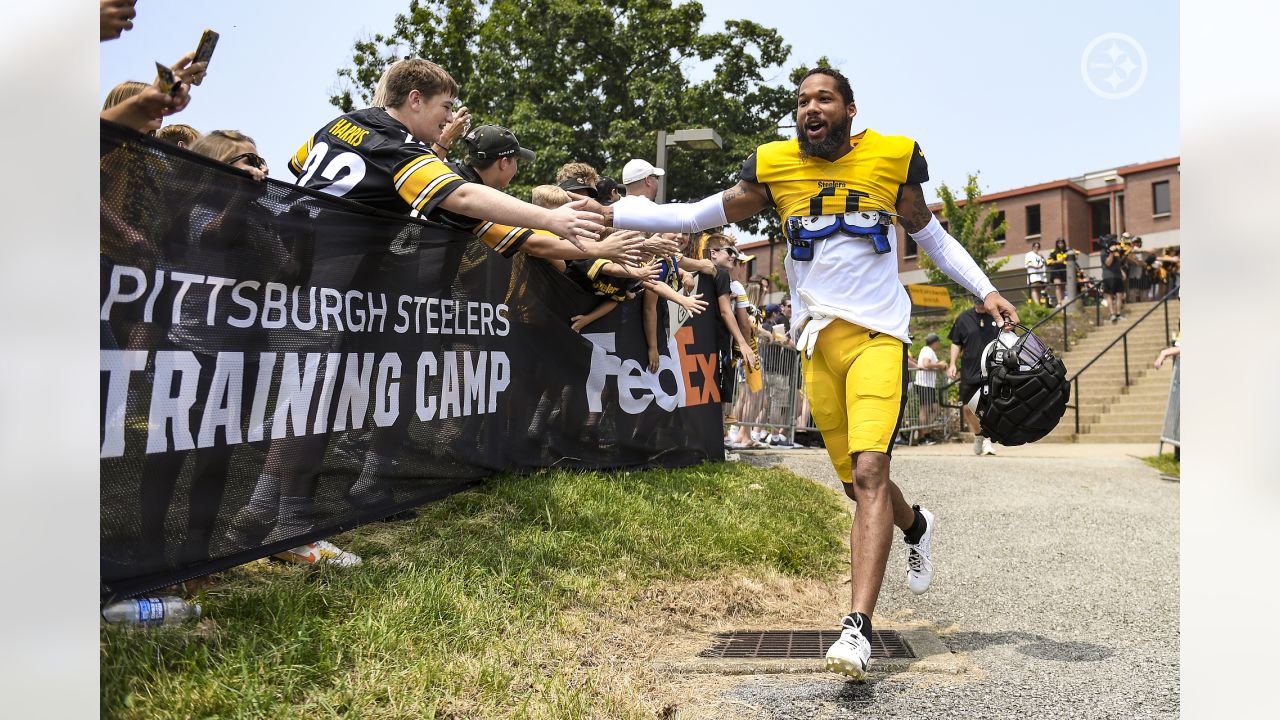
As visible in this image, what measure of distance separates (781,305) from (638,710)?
46.3 feet

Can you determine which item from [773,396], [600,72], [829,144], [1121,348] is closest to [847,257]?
[829,144]

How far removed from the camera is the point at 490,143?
581 centimetres

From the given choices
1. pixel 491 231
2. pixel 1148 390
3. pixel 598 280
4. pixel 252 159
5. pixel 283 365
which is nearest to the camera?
pixel 283 365

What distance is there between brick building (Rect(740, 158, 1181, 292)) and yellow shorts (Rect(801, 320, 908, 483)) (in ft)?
138

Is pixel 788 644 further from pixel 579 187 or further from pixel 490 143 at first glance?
pixel 579 187

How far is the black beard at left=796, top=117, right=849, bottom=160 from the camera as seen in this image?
4125mm

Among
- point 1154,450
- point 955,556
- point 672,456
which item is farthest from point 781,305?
point 955,556

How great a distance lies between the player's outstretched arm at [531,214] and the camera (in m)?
3.88

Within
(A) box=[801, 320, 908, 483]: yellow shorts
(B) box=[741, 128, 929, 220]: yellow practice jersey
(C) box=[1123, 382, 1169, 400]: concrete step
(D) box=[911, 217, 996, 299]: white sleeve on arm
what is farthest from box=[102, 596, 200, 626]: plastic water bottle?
(C) box=[1123, 382, 1169, 400]: concrete step

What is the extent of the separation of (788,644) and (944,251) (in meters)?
1.96

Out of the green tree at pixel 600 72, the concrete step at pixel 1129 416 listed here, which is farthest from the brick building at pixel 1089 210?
the concrete step at pixel 1129 416

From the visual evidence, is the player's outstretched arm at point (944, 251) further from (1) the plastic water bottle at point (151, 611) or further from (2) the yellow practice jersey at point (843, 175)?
(1) the plastic water bottle at point (151, 611)

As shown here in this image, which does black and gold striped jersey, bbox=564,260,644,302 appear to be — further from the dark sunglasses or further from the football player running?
the dark sunglasses

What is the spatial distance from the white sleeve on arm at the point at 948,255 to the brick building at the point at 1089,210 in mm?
41810
